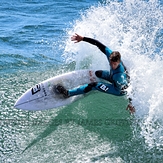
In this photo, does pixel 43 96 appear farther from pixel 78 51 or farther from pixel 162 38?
pixel 162 38

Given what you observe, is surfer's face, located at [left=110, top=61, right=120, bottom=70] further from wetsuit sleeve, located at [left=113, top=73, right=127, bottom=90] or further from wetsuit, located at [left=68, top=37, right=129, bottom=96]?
wetsuit sleeve, located at [left=113, top=73, right=127, bottom=90]

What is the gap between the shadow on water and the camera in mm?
6965

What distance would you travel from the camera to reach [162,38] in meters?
14.8

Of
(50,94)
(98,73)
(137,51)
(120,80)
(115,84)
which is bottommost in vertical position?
(50,94)

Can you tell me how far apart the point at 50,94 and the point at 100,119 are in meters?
1.46

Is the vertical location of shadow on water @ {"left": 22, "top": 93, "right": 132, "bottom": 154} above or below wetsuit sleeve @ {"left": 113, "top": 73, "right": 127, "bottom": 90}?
below

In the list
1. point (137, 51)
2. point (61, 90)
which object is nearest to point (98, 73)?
point (61, 90)

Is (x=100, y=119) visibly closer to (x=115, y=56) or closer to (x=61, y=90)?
(x=61, y=90)

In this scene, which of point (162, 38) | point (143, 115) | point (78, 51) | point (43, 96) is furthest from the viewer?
point (162, 38)

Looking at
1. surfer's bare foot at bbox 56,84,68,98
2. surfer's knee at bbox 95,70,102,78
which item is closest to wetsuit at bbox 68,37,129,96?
surfer's bare foot at bbox 56,84,68,98

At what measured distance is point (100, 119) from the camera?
759cm

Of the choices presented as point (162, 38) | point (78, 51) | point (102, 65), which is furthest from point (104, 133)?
point (162, 38)

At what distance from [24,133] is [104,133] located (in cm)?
177

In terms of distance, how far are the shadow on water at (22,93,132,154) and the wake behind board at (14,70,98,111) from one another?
1.01ft
